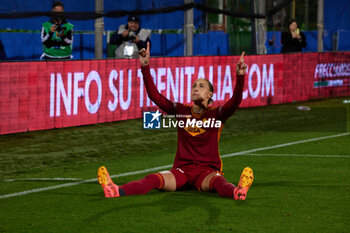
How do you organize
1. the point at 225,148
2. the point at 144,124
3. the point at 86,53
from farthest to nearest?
1. the point at 86,53
2. the point at 144,124
3. the point at 225,148

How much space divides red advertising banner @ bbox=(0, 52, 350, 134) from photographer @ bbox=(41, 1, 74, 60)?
793 millimetres

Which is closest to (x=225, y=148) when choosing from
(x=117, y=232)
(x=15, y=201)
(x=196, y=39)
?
(x=15, y=201)

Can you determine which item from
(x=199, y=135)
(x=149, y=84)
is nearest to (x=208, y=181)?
(x=199, y=135)

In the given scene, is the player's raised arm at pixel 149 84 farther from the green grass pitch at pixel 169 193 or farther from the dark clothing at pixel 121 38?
the dark clothing at pixel 121 38

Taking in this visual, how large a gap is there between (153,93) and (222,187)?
1.17 meters

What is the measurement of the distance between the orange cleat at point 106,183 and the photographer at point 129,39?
814 centimetres

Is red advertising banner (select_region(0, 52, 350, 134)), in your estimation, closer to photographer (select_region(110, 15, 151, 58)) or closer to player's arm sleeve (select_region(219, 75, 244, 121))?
photographer (select_region(110, 15, 151, 58))

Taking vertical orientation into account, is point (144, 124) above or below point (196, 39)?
below

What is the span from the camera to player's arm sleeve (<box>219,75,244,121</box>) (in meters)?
7.61

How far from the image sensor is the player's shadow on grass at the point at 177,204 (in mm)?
7133

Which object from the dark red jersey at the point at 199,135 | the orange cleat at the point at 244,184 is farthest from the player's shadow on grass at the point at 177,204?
the dark red jersey at the point at 199,135

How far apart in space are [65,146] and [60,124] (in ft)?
5.98

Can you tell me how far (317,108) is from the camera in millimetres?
18594

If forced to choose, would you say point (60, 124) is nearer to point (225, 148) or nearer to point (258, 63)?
point (225, 148)
